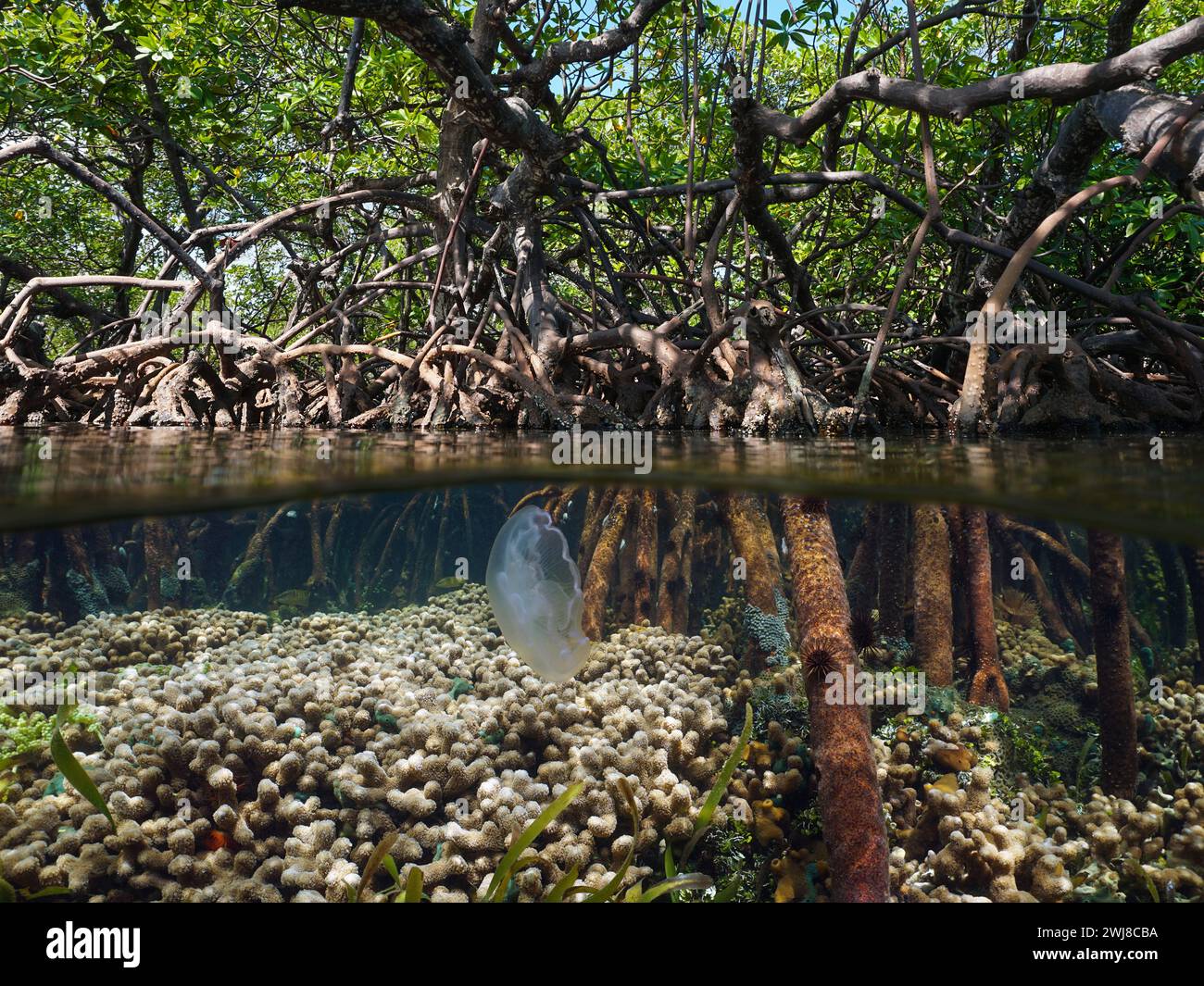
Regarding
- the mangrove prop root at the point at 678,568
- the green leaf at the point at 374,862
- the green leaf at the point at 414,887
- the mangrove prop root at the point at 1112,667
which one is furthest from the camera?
the mangrove prop root at the point at 678,568

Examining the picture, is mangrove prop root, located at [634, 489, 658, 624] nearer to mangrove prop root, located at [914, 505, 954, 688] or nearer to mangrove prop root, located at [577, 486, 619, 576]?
mangrove prop root, located at [577, 486, 619, 576]

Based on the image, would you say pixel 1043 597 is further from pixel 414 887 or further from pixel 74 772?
pixel 74 772

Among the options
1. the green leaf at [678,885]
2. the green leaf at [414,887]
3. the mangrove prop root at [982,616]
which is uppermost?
the mangrove prop root at [982,616]

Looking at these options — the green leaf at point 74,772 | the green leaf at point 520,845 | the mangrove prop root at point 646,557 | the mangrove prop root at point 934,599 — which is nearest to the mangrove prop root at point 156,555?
the green leaf at point 74,772

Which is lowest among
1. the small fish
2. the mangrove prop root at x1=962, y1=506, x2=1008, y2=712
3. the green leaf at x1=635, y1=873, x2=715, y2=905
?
the green leaf at x1=635, y1=873, x2=715, y2=905

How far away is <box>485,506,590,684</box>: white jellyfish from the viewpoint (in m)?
2.75

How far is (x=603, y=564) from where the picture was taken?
2918 millimetres

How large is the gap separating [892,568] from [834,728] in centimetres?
58

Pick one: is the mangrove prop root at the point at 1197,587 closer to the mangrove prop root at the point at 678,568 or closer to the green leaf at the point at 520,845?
the mangrove prop root at the point at 678,568

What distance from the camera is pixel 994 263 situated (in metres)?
5.68

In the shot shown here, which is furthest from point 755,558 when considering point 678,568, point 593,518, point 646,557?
point 593,518

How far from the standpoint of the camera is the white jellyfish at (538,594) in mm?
2752

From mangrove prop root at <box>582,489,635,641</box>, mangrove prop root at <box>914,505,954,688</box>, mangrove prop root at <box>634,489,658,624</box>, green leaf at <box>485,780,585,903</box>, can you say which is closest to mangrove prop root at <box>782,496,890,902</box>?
mangrove prop root at <box>914,505,954,688</box>

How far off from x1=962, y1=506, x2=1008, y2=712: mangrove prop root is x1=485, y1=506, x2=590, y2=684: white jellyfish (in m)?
1.20
